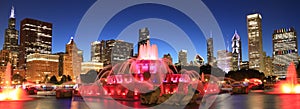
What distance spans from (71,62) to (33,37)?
31.7 metres

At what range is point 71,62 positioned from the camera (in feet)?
594

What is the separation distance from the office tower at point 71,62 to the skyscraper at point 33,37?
20420mm

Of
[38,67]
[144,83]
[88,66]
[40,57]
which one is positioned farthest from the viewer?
[88,66]

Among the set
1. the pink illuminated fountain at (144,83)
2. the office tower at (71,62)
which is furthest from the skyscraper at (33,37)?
the pink illuminated fountain at (144,83)

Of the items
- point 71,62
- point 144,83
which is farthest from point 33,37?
point 144,83

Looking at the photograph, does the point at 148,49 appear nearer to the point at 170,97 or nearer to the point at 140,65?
the point at 140,65

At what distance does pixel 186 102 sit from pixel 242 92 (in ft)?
54.9

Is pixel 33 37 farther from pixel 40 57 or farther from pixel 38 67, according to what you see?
pixel 38 67

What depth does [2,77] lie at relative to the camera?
146 meters

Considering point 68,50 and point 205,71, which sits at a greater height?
point 68,50

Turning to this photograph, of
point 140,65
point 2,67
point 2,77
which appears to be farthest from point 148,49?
point 2,67

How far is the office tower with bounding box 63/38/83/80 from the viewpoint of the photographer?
177m

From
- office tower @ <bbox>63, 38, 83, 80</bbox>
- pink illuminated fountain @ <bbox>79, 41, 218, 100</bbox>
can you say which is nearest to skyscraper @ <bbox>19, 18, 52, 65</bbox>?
office tower @ <bbox>63, 38, 83, 80</bbox>

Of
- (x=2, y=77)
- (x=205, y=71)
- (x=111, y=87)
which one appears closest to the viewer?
(x=111, y=87)
